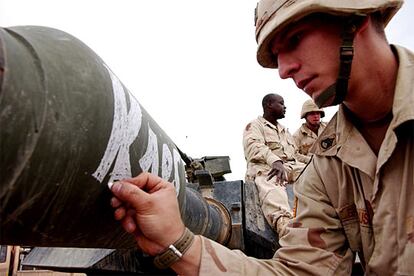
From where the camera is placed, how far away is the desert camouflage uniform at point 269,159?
4039 mm

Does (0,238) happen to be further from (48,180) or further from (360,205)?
(360,205)

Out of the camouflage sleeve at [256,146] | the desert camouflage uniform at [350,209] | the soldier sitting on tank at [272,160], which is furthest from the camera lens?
the camouflage sleeve at [256,146]

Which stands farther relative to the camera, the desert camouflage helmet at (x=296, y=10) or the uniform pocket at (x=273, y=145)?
the uniform pocket at (x=273, y=145)

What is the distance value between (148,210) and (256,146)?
3.68m

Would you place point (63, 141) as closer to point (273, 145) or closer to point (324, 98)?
point (324, 98)

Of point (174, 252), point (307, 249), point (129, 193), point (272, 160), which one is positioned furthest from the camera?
point (272, 160)

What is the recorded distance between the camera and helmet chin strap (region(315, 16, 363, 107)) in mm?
1622

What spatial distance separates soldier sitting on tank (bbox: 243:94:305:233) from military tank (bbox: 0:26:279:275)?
111 inches

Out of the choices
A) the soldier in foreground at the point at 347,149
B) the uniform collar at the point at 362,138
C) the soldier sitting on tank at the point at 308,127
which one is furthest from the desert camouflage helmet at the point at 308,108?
the soldier in foreground at the point at 347,149

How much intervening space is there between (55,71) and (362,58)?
4.30ft

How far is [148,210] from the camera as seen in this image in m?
1.23

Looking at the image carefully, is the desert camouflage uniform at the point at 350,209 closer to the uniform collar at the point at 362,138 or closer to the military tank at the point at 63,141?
the uniform collar at the point at 362,138

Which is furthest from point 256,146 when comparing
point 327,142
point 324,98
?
point 324,98

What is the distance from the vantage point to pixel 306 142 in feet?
20.3
